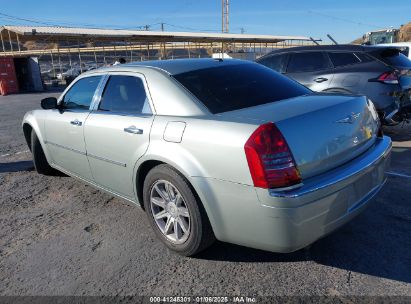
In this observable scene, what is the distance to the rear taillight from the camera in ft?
8.11

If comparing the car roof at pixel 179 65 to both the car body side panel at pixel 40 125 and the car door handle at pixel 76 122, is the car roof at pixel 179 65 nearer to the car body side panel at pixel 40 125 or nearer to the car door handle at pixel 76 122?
the car door handle at pixel 76 122

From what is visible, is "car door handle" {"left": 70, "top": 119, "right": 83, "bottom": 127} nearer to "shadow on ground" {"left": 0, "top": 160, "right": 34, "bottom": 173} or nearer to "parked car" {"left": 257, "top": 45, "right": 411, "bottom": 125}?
"shadow on ground" {"left": 0, "top": 160, "right": 34, "bottom": 173}

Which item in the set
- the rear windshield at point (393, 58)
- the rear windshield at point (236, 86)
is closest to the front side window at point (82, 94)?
the rear windshield at point (236, 86)

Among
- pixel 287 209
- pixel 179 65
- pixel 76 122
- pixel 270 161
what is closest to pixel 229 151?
Answer: pixel 270 161

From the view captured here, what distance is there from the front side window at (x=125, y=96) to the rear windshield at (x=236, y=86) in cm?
40

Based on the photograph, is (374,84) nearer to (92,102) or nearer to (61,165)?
(92,102)

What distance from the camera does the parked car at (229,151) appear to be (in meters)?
2.51

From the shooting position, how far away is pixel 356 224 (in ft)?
11.7

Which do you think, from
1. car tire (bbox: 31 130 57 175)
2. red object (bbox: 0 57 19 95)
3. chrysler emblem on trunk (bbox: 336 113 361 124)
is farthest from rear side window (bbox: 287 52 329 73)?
red object (bbox: 0 57 19 95)

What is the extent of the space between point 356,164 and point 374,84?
3984 mm

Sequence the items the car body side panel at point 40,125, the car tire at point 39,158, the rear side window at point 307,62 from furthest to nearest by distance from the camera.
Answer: the rear side window at point 307,62, the car tire at point 39,158, the car body side panel at point 40,125

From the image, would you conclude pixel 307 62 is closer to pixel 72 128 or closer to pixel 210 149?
pixel 72 128

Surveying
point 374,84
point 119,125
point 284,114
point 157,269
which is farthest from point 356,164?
point 374,84

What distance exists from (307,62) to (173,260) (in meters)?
5.40
